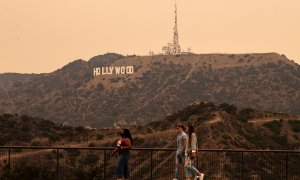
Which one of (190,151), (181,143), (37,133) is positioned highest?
(181,143)

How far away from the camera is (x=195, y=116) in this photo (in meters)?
104

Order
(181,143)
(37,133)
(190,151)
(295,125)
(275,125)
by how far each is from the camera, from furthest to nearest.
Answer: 1. (37,133)
2. (295,125)
3. (275,125)
4. (190,151)
5. (181,143)

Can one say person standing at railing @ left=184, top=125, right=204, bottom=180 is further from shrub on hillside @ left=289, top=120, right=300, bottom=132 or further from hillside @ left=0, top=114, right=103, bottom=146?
shrub on hillside @ left=289, top=120, right=300, bottom=132

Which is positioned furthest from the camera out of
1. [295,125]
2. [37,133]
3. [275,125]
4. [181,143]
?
[37,133]

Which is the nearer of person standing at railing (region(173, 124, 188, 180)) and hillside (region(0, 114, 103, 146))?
person standing at railing (region(173, 124, 188, 180))

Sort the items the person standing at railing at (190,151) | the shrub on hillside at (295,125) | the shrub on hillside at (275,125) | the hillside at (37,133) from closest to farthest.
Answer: the person standing at railing at (190,151) < the hillside at (37,133) < the shrub on hillside at (275,125) < the shrub on hillside at (295,125)

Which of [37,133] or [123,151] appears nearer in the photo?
[123,151]

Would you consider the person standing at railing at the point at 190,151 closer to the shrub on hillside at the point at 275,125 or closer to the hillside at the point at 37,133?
the hillside at the point at 37,133

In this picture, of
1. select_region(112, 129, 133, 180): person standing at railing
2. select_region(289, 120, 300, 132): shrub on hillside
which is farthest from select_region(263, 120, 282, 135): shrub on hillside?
select_region(112, 129, 133, 180): person standing at railing

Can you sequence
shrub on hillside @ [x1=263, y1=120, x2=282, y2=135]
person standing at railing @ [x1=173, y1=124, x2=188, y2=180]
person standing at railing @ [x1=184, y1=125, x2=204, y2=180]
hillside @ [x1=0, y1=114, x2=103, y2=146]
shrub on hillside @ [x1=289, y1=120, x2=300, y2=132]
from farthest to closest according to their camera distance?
shrub on hillside @ [x1=289, y1=120, x2=300, y2=132] → shrub on hillside @ [x1=263, y1=120, x2=282, y2=135] → hillside @ [x1=0, y1=114, x2=103, y2=146] → person standing at railing @ [x1=184, y1=125, x2=204, y2=180] → person standing at railing @ [x1=173, y1=124, x2=188, y2=180]

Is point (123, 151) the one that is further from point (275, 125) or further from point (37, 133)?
point (37, 133)

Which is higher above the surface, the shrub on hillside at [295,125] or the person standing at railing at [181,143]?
the person standing at railing at [181,143]

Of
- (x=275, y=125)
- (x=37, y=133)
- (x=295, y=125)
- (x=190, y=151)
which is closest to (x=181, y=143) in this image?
(x=190, y=151)

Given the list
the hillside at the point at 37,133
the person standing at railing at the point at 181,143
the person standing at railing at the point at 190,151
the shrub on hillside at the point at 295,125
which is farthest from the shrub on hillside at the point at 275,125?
the person standing at railing at the point at 181,143
